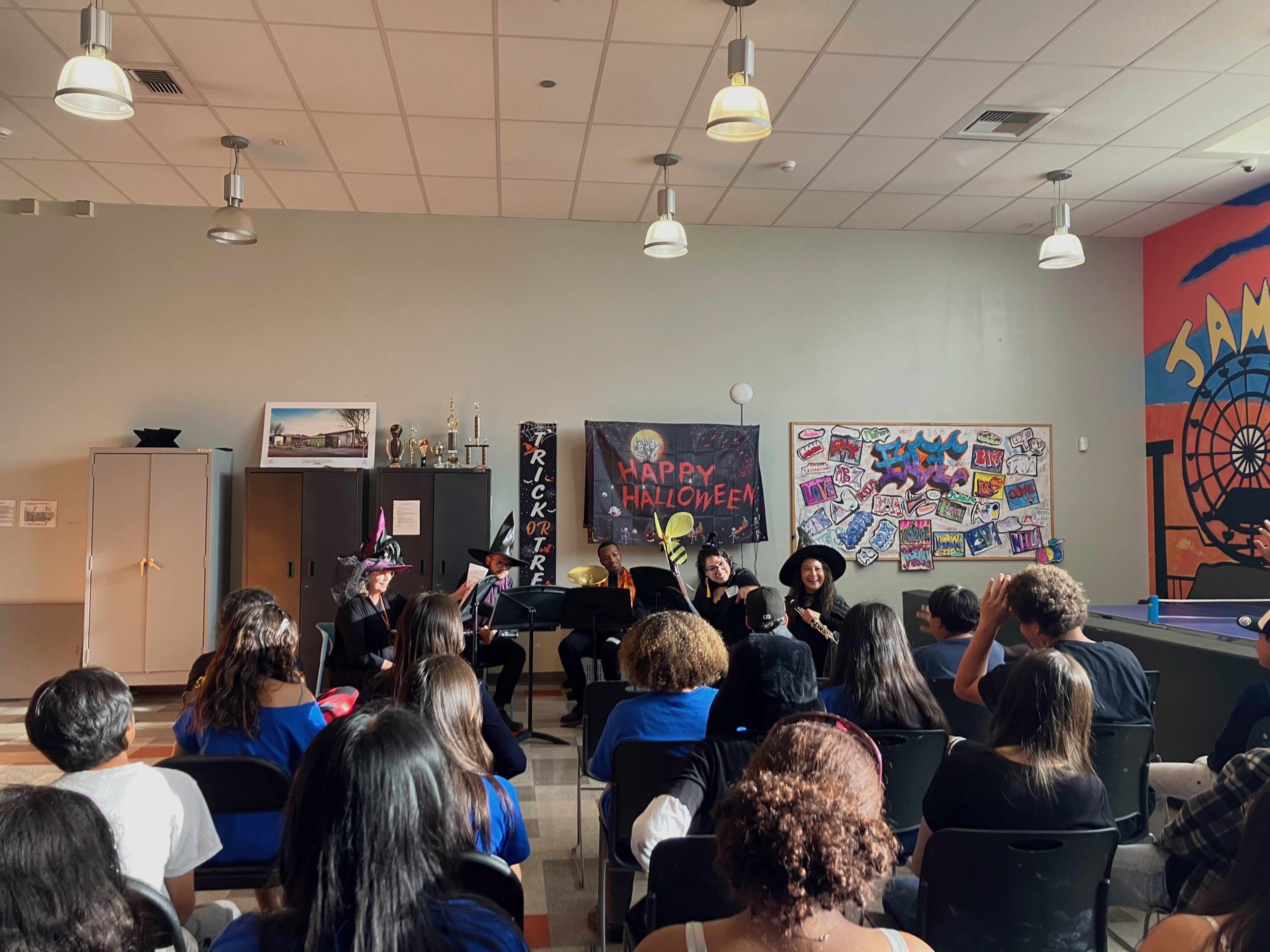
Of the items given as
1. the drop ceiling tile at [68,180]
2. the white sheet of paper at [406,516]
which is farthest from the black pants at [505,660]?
the drop ceiling tile at [68,180]

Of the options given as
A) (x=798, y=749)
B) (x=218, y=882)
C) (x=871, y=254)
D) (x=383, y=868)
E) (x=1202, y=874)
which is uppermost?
(x=871, y=254)

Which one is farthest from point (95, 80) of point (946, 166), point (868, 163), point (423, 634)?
point (946, 166)

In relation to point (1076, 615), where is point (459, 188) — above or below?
above

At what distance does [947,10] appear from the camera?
4.20 m

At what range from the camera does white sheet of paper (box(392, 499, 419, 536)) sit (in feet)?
22.5

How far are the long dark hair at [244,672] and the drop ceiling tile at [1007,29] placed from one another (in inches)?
161

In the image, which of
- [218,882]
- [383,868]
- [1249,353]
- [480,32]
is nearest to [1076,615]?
[383,868]

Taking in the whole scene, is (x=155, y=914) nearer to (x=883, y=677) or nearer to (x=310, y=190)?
(x=883, y=677)

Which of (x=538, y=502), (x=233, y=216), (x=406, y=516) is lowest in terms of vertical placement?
(x=406, y=516)

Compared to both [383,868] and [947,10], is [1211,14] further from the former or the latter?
[383,868]

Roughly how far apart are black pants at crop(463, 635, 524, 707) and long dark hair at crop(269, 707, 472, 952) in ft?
15.3

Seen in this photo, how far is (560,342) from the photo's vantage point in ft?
24.2

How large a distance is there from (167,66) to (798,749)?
5079mm

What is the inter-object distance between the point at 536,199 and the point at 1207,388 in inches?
220
